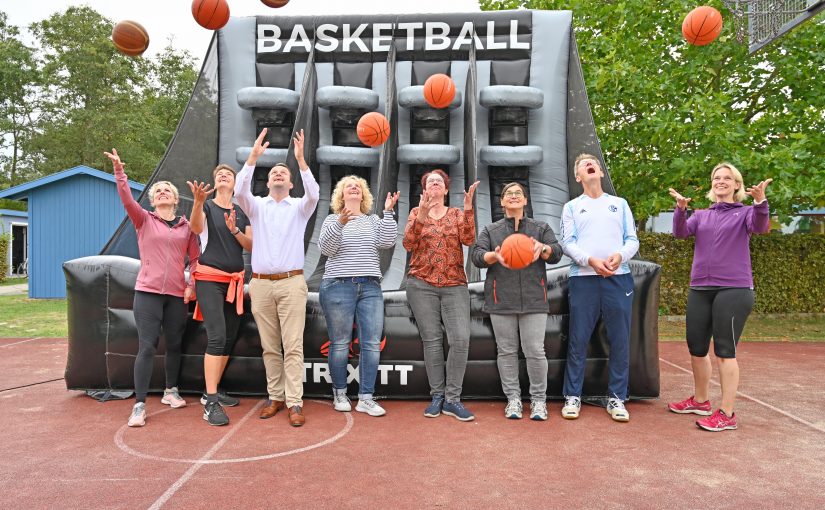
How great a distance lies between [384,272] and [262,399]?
80.5 inches

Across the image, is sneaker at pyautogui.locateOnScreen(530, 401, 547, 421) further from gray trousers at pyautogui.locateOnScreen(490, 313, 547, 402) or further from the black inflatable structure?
the black inflatable structure

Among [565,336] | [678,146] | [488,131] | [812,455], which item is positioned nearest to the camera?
[812,455]

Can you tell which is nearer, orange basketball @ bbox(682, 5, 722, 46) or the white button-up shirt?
the white button-up shirt

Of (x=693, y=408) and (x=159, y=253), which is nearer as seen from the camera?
(x=159, y=253)

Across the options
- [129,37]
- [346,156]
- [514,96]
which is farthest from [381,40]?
[129,37]

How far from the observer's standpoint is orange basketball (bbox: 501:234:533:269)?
3.98 meters

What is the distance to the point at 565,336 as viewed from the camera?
14.9 feet

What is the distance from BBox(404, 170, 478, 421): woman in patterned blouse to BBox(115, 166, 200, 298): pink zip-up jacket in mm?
1657

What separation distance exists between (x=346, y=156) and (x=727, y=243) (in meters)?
4.23

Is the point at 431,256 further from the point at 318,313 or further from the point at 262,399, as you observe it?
the point at 262,399

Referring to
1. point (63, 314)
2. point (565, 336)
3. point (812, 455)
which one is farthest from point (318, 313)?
point (63, 314)

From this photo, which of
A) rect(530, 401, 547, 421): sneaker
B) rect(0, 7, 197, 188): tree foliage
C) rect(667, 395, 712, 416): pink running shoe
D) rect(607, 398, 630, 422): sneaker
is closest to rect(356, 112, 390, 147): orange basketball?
rect(530, 401, 547, 421): sneaker

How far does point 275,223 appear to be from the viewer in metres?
4.10

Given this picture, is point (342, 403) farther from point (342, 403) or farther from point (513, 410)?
point (513, 410)
